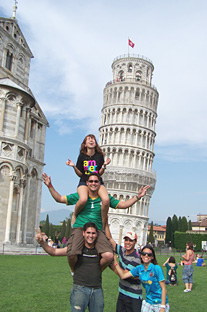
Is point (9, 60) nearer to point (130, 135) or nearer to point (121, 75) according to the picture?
point (130, 135)

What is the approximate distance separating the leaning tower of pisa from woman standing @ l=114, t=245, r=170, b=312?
6350 centimetres

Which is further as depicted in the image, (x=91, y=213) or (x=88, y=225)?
(x=91, y=213)

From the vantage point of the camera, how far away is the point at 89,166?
6371 millimetres

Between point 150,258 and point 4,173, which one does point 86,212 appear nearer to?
point 150,258

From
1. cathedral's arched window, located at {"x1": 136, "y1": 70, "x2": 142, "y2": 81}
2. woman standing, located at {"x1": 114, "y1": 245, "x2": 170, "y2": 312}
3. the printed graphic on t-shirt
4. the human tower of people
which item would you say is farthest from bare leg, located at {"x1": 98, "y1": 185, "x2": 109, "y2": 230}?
cathedral's arched window, located at {"x1": 136, "y1": 70, "x2": 142, "y2": 81}

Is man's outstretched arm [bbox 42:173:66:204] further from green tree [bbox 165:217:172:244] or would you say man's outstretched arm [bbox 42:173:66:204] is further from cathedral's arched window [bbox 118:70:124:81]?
green tree [bbox 165:217:172:244]

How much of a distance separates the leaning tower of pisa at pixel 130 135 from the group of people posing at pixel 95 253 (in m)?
63.5

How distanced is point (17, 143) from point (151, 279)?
2647cm

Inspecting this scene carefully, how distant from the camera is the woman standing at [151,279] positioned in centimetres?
602

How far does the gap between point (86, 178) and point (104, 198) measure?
2.47ft

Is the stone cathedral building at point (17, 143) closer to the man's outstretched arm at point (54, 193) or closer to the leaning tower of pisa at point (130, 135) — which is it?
the man's outstretched arm at point (54, 193)

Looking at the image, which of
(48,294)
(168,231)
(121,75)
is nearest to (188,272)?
(48,294)

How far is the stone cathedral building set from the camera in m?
30.1

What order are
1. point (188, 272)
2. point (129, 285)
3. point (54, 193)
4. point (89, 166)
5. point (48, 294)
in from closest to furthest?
point (54, 193), point (129, 285), point (89, 166), point (48, 294), point (188, 272)
